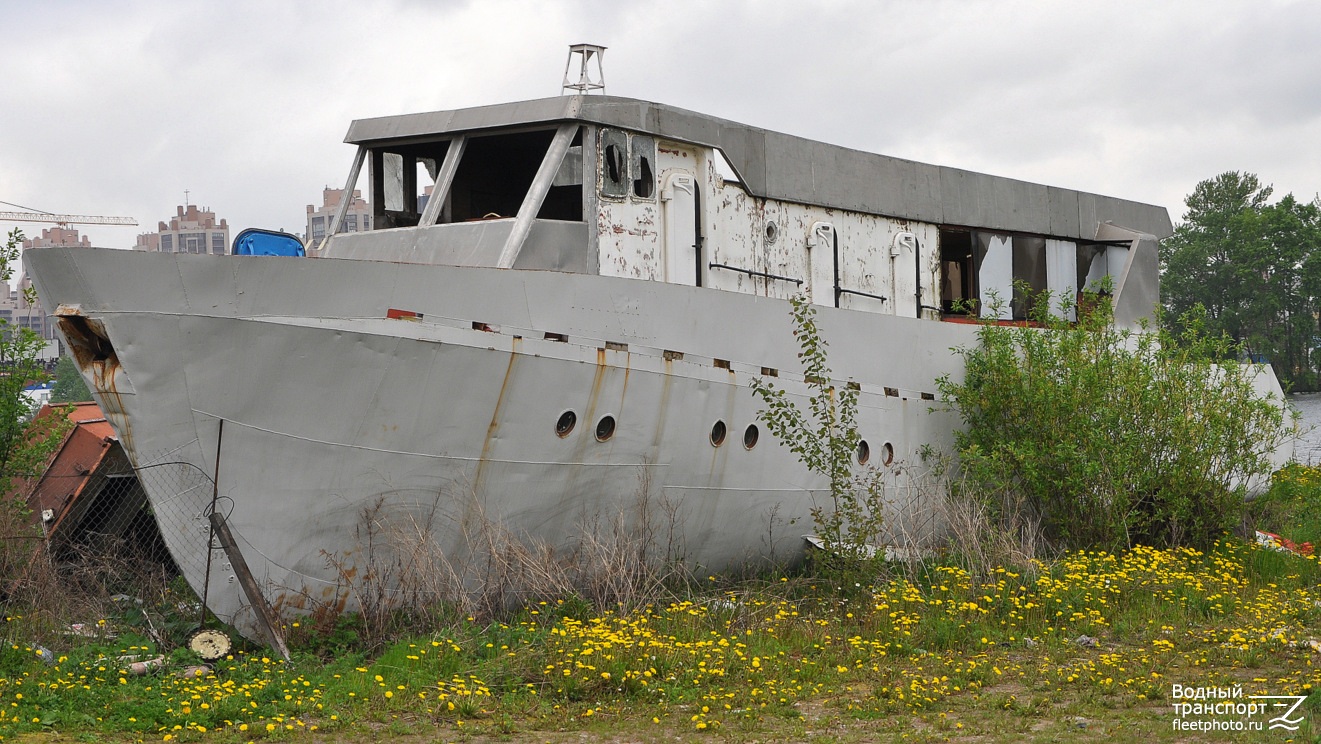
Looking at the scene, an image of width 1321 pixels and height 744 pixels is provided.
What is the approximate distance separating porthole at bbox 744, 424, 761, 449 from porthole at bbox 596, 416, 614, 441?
5.30 ft

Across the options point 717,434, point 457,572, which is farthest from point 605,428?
point 457,572

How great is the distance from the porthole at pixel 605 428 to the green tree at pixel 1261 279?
4904 centimetres

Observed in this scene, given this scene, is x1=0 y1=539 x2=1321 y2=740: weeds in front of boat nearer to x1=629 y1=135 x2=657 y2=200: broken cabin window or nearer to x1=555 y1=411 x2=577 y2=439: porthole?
x1=555 y1=411 x2=577 y2=439: porthole

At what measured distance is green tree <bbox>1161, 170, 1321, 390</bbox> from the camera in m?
55.4

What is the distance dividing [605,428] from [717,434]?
1.31 metres

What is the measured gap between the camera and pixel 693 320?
412 inches

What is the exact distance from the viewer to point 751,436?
1111cm

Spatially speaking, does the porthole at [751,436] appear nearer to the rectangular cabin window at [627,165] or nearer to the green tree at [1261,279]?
the rectangular cabin window at [627,165]

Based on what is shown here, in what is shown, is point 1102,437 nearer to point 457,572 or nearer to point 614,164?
point 614,164

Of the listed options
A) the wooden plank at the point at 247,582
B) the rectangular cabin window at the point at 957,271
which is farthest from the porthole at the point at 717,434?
the rectangular cabin window at the point at 957,271

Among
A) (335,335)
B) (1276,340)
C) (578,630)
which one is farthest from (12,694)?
(1276,340)

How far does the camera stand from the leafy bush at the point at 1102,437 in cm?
1268

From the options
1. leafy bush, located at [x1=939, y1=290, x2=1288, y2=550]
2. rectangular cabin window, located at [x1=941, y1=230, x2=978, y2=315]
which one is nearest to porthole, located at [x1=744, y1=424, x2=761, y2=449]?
leafy bush, located at [x1=939, y1=290, x2=1288, y2=550]

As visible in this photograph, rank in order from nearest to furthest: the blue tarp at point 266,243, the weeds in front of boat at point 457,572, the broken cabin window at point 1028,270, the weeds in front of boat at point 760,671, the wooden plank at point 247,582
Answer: the weeds in front of boat at point 760,671 → the wooden plank at point 247,582 → the weeds in front of boat at point 457,572 → the blue tarp at point 266,243 → the broken cabin window at point 1028,270
